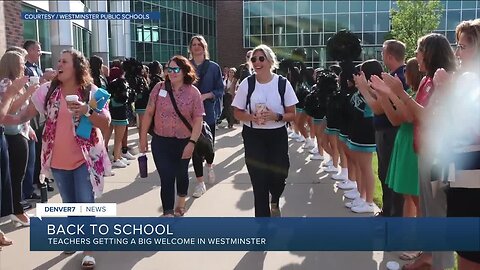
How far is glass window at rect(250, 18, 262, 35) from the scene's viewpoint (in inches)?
1661

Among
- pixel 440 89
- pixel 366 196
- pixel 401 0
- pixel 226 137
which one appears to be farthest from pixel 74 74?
pixel 401 0

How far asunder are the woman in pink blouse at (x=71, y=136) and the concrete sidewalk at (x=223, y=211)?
0.52 meters

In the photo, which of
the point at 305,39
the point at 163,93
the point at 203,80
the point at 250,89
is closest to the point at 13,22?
the point at 203,80

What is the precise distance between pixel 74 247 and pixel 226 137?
1000cm

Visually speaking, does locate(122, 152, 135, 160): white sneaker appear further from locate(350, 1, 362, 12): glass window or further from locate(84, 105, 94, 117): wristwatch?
locate(350, 1, 362, 12): glass window

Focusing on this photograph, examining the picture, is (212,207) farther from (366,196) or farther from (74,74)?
(74,74)

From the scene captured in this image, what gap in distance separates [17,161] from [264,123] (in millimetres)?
2942

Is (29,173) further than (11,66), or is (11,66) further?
(29,173)

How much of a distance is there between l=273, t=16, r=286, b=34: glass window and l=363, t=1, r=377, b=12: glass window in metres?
6.72

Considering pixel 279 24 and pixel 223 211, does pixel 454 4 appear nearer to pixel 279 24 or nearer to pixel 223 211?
pixel 279 24

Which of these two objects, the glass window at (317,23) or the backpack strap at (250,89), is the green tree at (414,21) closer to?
the glass window at (317,23)

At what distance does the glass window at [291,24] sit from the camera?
1598 inches

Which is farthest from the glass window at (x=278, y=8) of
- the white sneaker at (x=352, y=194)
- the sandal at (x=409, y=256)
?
the sandal at (x=409, y=256)

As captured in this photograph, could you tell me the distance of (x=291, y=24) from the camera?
40.8m
